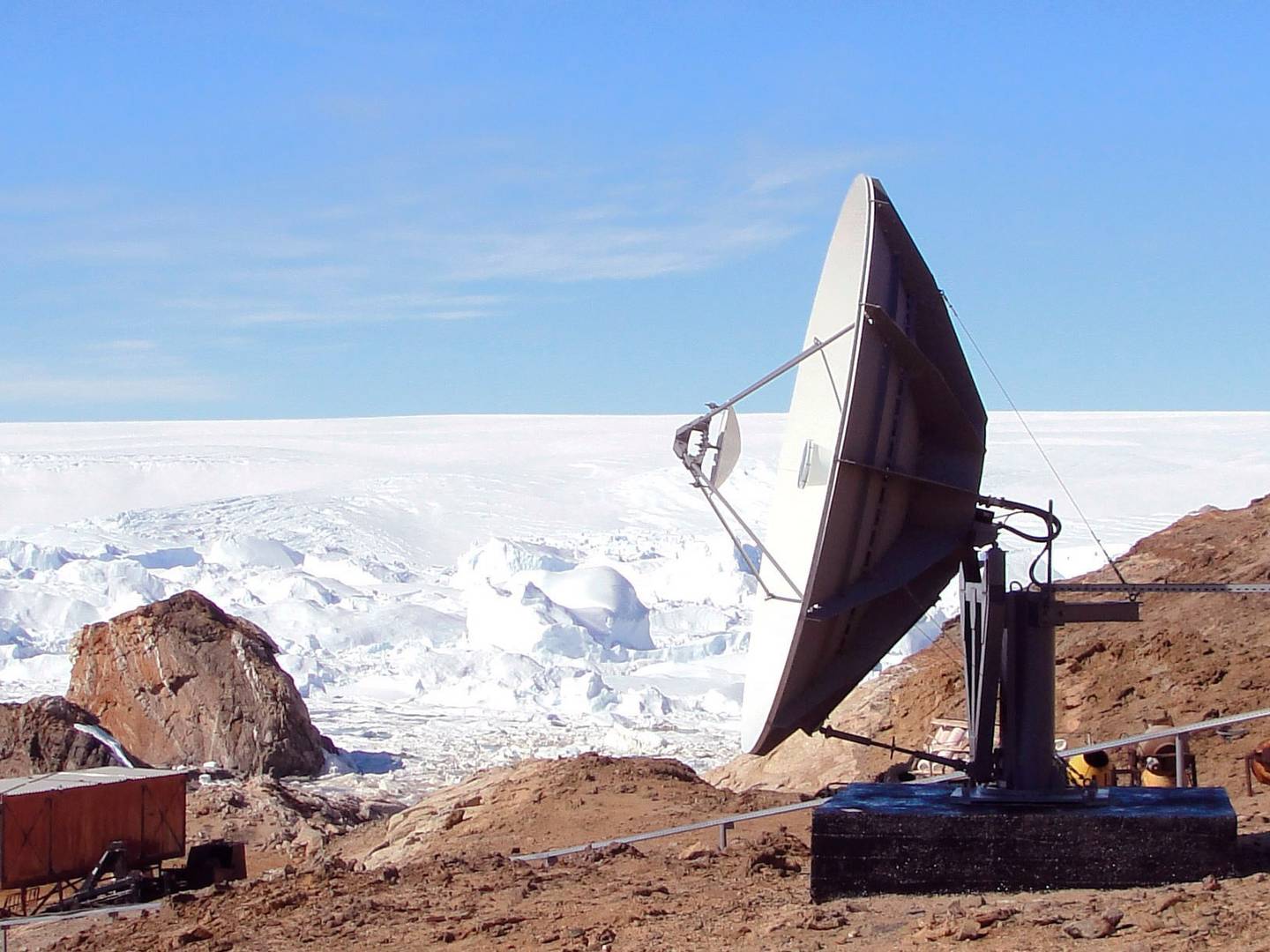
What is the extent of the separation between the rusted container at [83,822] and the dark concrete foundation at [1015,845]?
32.2ft

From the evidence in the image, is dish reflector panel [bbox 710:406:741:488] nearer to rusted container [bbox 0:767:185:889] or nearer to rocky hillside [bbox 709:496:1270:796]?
rocky hillside [bbox 709:496:1270:796]

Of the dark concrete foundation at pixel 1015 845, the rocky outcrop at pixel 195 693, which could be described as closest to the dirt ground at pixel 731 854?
the dark concrete foundation at pixel 1015 845

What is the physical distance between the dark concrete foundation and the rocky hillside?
24.5ft

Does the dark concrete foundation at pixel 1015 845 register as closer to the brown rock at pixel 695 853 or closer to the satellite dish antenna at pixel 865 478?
the satellite dish antenna at pixel 865 478

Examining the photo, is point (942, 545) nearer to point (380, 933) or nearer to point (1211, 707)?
point (380, 933)

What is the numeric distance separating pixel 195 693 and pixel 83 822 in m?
11.2

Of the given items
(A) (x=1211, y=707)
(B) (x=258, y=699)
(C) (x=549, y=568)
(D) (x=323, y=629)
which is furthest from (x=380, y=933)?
(C) (x=549, y=568)

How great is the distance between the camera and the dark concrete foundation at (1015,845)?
8.03m

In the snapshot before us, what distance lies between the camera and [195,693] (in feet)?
88.1

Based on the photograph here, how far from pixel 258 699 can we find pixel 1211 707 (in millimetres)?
16071

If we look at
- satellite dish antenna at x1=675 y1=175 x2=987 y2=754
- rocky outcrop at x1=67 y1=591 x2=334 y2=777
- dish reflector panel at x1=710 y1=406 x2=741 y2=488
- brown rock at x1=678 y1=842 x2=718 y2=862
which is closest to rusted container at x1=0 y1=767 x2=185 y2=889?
brown rock at x1=678 y1=842 x2=718 y2=862

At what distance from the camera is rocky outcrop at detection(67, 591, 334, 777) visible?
26312mm

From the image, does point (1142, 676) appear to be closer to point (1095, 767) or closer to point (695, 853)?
point (1095, 767)

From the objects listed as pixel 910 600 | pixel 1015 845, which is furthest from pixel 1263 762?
pixel 1015 845
